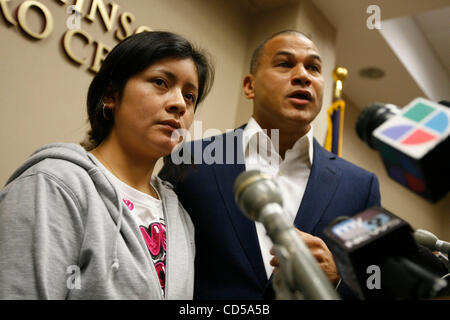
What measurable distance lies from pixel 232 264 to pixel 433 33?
3107 mm

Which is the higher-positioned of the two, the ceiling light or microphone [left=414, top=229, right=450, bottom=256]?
the ceiling light

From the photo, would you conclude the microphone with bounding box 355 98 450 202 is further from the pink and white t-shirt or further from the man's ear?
the man's ear

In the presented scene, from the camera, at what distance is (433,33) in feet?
10.1

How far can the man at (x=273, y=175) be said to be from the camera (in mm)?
941

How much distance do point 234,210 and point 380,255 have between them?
63 cm

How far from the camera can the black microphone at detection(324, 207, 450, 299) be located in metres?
0.37

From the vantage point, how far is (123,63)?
0.96 meters

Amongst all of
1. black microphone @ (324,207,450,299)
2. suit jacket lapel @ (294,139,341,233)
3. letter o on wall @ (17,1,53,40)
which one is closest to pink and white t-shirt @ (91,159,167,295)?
suit jacket lapel @ (294,139,341,233)

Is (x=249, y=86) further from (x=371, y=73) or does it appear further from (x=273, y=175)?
(x=371, y=73)

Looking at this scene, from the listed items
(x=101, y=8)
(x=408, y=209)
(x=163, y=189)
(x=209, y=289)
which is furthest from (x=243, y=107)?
(x=408, y=209)

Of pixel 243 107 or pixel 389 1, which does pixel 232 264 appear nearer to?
pixel 243 107

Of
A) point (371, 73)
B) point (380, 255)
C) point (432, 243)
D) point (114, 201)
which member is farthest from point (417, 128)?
point (371, 73)

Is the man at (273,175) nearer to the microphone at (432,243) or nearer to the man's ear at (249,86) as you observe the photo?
the man's ear at (249,86)

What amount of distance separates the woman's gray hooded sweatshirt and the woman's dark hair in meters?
0.22
